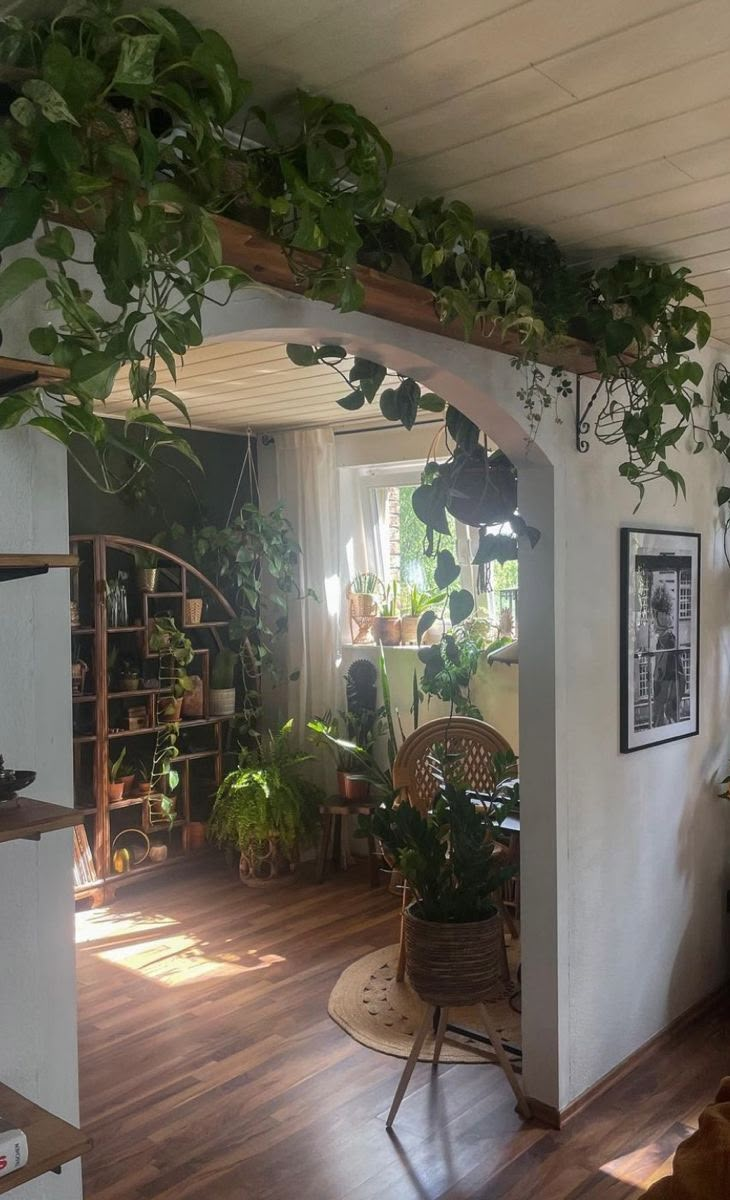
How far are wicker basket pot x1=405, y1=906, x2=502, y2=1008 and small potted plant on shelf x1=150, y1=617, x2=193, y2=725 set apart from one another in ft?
8.98

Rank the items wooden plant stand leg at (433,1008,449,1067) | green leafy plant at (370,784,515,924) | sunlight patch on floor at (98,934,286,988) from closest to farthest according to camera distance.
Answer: green leafy plant at (370,784,515,924) < wooden plant stand leg at (433,1008,449,1067) < sunlight patch on floor at (98,934,286,988)

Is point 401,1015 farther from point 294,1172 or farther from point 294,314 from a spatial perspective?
point 294,314

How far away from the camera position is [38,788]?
1.64 metres

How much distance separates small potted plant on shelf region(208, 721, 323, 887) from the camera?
5133 mm

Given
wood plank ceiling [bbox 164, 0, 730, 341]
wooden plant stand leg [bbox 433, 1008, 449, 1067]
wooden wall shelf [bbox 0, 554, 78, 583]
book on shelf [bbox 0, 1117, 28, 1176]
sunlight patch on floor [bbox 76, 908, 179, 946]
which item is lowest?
sunlight patch on floor [bbox 76, 908, 179, 946]

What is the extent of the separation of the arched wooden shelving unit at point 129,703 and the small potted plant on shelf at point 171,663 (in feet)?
0.18

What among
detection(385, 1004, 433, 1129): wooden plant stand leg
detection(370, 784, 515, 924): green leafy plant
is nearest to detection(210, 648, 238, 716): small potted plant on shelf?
detection(370, 784, 515, 924): green leafy plant

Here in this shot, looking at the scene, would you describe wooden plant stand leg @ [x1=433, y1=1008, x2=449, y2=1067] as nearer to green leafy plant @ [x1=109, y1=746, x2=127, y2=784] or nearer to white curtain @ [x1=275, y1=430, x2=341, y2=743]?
green leafy plant @ [x1=109, y1=746, x2=127, y2=784]

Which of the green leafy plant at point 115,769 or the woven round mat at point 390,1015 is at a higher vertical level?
the green leafy plant at point 115,769

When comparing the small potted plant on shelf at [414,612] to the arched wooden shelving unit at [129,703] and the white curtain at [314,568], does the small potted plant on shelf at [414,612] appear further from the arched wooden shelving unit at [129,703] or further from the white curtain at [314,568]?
the arched wooden shelving unit at [129,703]

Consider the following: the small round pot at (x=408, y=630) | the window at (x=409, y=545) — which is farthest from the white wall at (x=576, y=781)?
the small round pot at (x=408, y=630)

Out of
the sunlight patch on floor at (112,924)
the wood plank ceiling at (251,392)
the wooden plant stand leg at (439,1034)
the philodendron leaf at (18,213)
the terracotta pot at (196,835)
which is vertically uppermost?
the wood plank ceiling at (251,392)

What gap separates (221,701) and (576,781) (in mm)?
2922

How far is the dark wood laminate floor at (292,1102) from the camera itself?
2.71 metres
